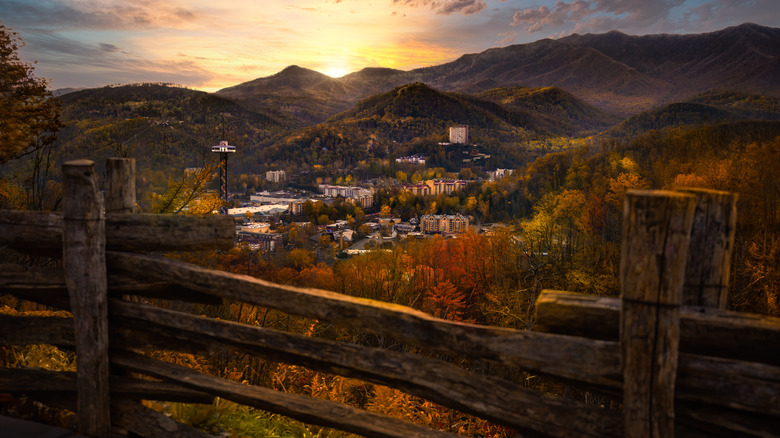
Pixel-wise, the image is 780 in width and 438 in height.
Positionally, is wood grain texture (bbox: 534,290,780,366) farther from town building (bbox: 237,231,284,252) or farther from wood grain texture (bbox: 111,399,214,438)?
town building (bbox: 237,231,284,252)

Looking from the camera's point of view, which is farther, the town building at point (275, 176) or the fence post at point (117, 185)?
the town building at point (275, 176)

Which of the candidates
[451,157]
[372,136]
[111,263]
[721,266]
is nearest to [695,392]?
[721,266]

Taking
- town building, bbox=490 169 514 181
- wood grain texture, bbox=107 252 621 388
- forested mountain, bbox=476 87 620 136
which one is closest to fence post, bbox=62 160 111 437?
wood grain texture, bbox=107 252 621 388

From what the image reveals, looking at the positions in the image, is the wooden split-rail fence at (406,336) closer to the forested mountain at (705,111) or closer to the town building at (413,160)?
the forested mountain at (705,111)

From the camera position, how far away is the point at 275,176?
8150 cm

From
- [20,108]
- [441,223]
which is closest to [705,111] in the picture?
[441,223]

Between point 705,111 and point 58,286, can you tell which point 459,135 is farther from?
point 58,286

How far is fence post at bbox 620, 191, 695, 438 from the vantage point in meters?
1.57

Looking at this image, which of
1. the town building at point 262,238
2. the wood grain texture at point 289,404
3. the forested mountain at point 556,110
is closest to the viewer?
the wood grain texture at point 289,404

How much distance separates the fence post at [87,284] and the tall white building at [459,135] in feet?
347

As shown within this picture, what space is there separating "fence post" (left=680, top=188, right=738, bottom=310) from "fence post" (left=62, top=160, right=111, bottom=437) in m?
2.68

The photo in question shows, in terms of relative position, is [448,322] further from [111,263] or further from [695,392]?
[111,263]

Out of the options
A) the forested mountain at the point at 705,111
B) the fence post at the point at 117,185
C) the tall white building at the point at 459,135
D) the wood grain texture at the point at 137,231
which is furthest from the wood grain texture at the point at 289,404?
the tall white building at the point at 459,135

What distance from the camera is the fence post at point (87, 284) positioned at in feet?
7.95
